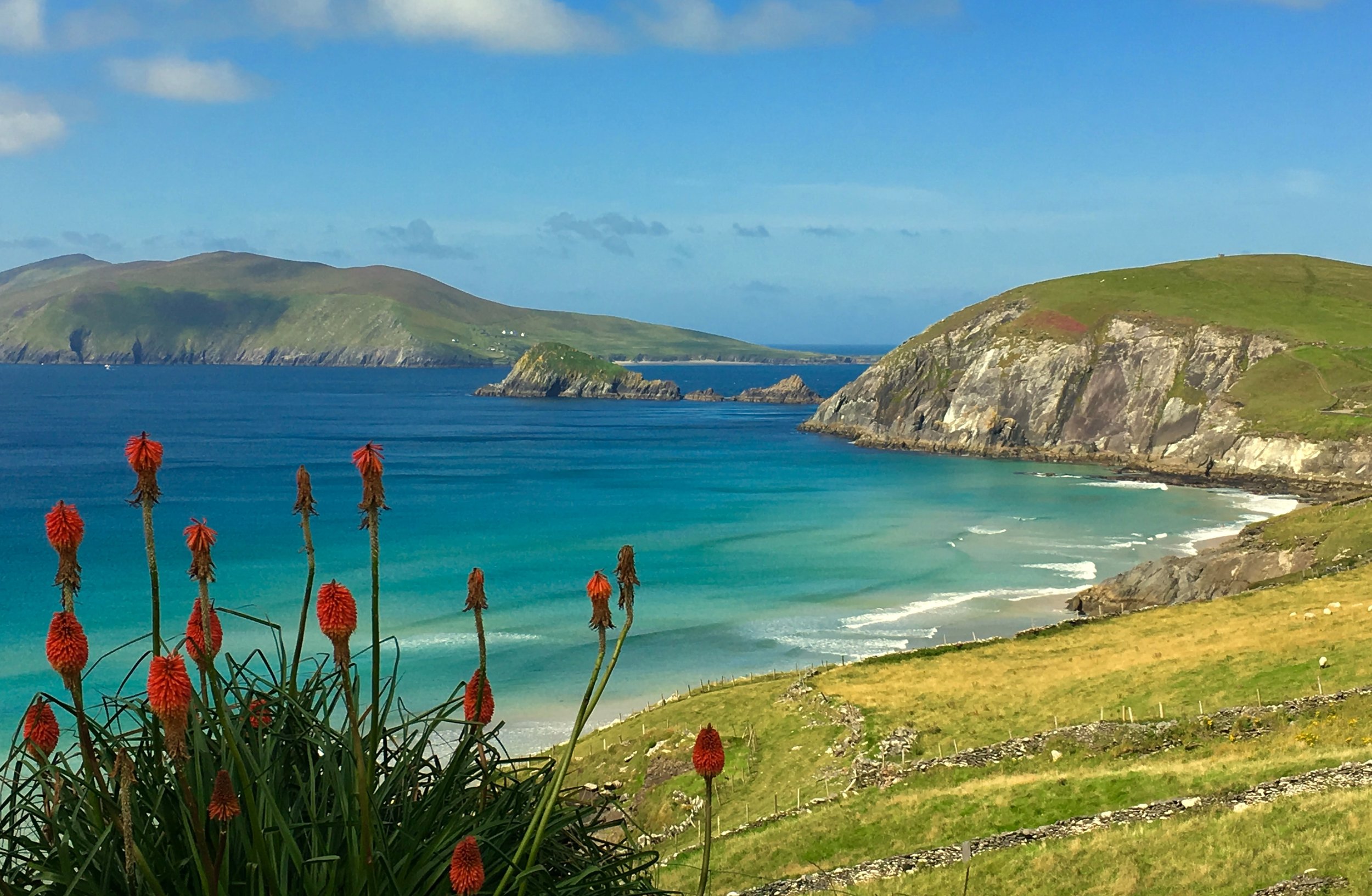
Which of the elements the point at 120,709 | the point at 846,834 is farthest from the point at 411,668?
the point at 120,709

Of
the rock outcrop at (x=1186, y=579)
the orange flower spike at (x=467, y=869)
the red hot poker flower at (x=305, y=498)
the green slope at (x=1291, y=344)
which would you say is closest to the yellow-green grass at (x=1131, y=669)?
the rock outcrop at (x=1186, y=579)

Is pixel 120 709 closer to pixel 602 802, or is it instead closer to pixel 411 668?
pixel 602 802

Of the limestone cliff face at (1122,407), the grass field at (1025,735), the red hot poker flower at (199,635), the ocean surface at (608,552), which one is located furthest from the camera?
the limestone cliff face at (1122,407)

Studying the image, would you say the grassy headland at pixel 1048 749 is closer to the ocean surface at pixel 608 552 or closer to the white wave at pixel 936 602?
the ocean surface at pixel 608 552

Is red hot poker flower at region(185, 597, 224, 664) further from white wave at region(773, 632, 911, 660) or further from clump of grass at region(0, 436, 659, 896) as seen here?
white wave at region(773, 632, 911, 660)

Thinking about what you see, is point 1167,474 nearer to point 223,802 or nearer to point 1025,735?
point 1025,735

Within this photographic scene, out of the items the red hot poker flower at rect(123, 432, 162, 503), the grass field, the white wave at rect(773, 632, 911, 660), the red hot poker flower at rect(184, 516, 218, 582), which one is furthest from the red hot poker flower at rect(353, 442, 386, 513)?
the white wave at rect(773, 632, 911, 660)
